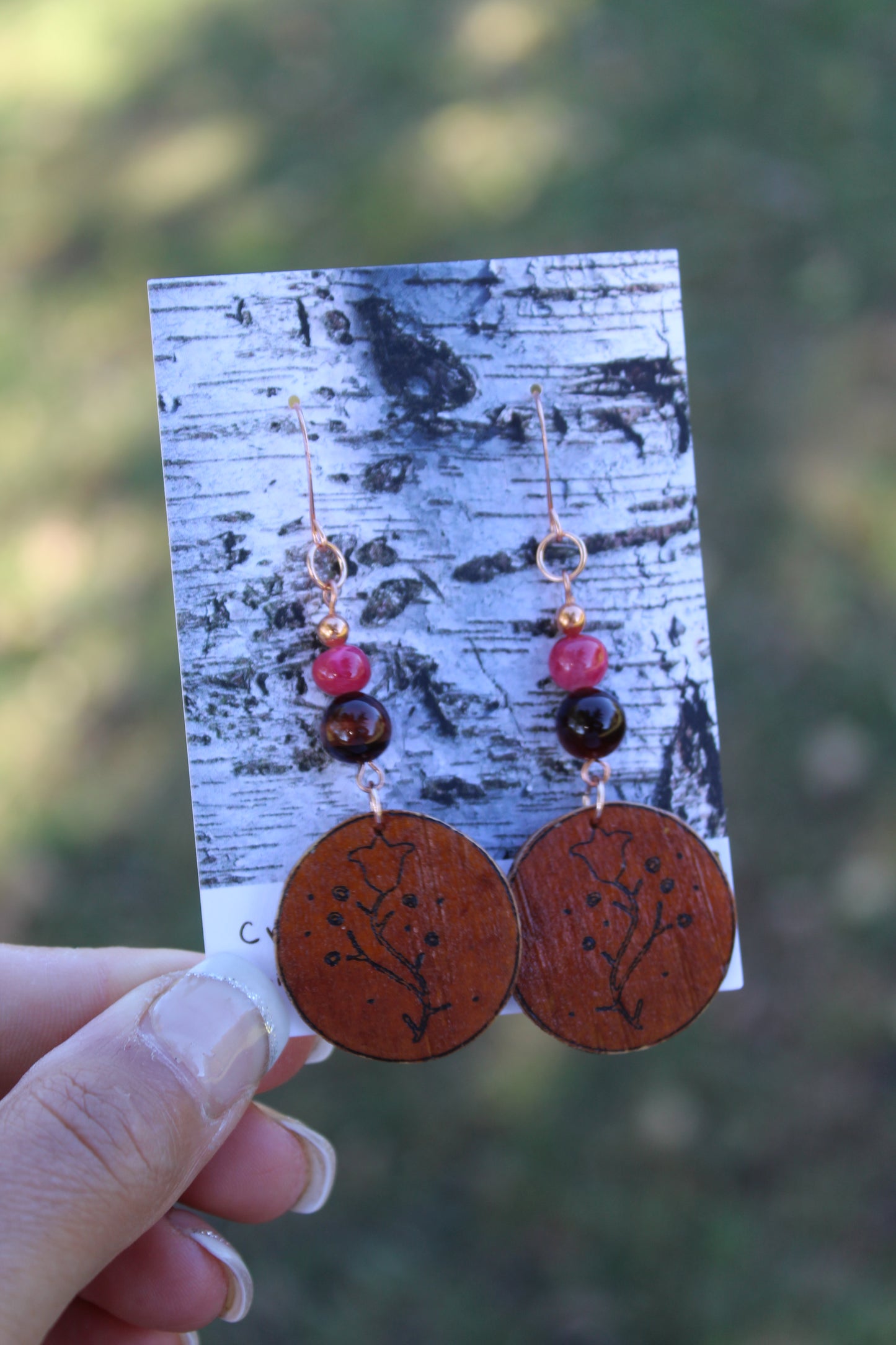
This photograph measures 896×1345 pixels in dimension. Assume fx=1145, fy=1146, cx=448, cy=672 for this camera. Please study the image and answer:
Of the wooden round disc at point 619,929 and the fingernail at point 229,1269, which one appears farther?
the fingernail at point 229,1269

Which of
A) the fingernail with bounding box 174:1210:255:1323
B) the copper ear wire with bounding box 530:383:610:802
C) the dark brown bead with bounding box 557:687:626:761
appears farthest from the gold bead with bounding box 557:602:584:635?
the fingernail with bounding box 174:1210:255:1323

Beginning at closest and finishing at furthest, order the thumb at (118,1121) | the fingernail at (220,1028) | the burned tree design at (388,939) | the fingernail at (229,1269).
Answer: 1. the thumb at (118,1121)
2. the fingernail at (220,1028)
3. the burned tree design at (388,939)
4. the fingernail at (229,1269)

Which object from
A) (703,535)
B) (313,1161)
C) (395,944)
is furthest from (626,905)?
(703,535)

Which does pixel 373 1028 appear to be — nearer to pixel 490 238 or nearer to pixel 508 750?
pixel 508 750

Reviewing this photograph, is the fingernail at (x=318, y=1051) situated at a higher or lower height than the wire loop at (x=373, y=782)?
lower

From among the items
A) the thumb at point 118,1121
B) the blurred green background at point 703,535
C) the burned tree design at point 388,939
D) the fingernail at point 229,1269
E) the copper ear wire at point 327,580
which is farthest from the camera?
the blurred green background at point 703,535

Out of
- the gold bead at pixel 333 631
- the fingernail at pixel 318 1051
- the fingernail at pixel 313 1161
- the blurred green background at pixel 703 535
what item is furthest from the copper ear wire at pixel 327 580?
the blurred green background at pixel 703 535

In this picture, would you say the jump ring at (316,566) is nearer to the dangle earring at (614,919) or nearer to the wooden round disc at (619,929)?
the dangle earring at (614,919)
